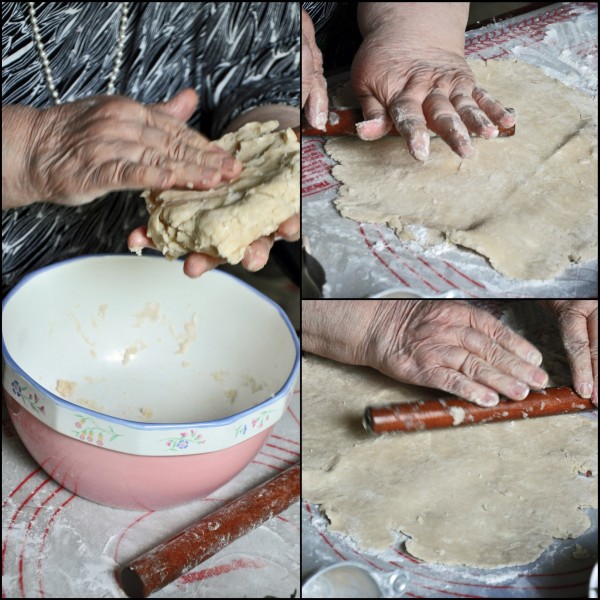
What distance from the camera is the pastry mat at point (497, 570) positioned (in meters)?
0.62

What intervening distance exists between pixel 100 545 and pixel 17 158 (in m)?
0.47

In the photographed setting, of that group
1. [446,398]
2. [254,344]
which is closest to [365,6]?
[446,398]

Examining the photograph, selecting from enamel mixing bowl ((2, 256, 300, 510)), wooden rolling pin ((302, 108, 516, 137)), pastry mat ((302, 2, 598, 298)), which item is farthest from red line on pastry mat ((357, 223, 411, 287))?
enamel mixing bowl ((2, 256, 300, 510))

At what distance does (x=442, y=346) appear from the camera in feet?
2.01

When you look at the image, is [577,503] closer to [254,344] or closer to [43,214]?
[254,344]

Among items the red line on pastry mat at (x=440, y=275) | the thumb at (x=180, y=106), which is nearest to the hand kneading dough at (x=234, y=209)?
the thumb at (x=180, y=106)

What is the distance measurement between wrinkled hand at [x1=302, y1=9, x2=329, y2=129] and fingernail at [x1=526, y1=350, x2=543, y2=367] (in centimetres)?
28

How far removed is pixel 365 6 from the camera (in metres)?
0.44

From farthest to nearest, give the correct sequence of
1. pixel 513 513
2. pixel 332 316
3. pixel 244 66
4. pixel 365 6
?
pixel 244 66 → pixel 513 513 → pixel 332 316 → pixel 365 6

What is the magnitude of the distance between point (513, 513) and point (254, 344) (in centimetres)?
48

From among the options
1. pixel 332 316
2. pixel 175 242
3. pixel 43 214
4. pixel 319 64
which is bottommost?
pixel 43 214

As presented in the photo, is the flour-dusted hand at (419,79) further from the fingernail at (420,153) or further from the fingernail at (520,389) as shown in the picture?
the fingernail at (520,389)

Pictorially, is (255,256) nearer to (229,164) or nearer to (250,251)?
(250,251)

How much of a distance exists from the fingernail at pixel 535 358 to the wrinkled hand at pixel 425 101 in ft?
0.57
